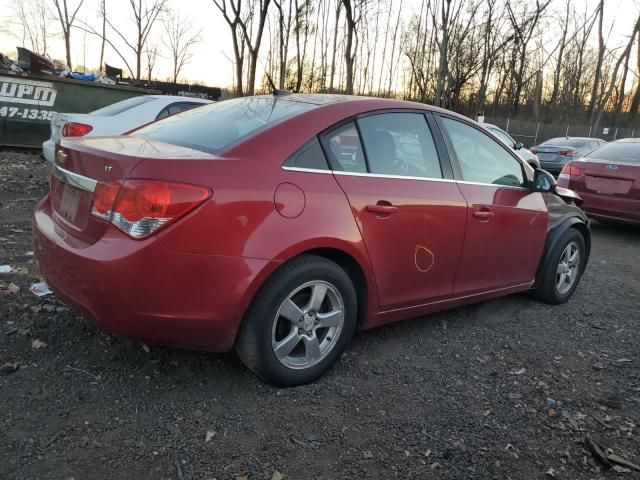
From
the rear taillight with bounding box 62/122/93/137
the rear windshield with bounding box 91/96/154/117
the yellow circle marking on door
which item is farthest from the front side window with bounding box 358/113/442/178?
the rear windshield with bounding box 91/96/154/117

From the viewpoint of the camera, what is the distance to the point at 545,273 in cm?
447

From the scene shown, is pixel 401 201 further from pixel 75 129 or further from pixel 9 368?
pixel 75 129

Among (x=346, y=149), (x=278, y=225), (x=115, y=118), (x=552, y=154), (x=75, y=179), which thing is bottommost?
(x=278, y=225)

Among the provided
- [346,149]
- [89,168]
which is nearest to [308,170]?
[346,149]

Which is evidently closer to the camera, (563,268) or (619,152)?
(563,268)

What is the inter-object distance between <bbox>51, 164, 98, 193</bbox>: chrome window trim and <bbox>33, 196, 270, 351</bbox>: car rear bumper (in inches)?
10.3

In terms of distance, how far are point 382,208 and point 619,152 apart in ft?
21.4

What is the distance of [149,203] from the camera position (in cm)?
238

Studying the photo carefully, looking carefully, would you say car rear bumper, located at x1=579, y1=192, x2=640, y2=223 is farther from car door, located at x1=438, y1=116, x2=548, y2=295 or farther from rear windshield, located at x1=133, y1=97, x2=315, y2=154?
rear windshield, located at x1=133, y1=97, x2=315, y2=154

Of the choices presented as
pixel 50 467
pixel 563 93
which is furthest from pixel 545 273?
A: pixel 563 93

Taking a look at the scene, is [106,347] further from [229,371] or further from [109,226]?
[109,226]

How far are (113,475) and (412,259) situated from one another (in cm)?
196

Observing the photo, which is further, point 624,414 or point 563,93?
point 563,93

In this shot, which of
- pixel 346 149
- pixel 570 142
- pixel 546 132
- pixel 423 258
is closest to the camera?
pixel 346 149
